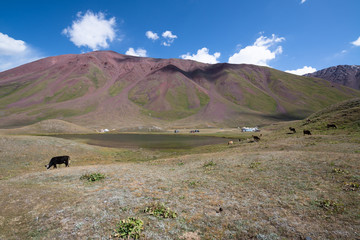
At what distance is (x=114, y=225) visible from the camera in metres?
7.54

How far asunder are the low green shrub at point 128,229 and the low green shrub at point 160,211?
1090 mm

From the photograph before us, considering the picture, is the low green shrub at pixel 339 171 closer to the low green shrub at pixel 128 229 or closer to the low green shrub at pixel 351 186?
the low green shrub at pixel 351 186

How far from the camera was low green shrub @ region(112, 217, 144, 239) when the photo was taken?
680 cm

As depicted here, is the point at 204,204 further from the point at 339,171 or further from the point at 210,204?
the point at 339,171

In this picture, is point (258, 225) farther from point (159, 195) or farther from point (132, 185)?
point (132, 185)

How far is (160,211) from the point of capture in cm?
858

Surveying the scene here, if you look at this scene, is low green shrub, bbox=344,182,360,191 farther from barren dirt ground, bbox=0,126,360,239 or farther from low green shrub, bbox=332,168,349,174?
low green shrub, bbox=332,168,349,174

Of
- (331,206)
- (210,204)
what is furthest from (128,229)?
(331,206)

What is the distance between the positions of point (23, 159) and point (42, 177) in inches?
732

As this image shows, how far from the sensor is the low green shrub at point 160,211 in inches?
327

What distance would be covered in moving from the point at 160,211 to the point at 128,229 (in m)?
1.87

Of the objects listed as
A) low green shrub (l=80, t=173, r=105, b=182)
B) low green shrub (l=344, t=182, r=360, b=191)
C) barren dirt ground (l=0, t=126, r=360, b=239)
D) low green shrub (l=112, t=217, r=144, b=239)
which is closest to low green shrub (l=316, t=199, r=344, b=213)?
barren dirt ground (l=0, t=126, r=360, b=239)

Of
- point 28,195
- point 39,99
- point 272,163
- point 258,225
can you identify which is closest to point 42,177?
point 28,195

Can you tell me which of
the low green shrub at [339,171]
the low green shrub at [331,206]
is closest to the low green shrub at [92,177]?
the low green shrub at [331,206]
